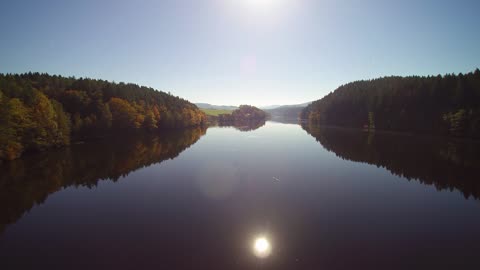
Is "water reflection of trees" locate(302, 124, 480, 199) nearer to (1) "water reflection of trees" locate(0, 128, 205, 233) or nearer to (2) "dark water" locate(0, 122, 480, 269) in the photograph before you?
(2) "dark water" locate(0, 122, 480, 269)

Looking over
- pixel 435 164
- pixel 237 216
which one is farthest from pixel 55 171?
pixel 435 164

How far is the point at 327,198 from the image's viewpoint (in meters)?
23.8

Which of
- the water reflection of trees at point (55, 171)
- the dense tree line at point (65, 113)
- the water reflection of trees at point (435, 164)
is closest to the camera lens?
the water reflection of trees at point (55, 171)

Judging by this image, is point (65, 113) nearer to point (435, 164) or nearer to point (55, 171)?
point (55, 171)

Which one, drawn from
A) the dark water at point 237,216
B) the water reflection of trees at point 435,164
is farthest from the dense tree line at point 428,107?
the dark water at point 237,216

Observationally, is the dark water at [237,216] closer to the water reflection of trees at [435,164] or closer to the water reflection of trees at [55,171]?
the water reflection of trees at [55,171]

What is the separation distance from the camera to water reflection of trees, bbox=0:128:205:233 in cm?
2333

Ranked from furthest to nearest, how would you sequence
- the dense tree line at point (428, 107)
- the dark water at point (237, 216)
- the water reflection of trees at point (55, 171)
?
the dense tree line at point (428, 107), the water reflection of trees at point (55, 171), the dark water at point (237, 216)

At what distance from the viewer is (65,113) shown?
59.4 metres

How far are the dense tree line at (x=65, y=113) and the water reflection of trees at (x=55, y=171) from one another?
4210mm

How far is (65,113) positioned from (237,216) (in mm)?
60980

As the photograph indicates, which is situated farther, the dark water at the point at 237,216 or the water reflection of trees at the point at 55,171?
the water reflection of trees at the point at 55,171

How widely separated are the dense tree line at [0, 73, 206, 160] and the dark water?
27.5 ft

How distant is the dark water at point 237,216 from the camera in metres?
→ 13.6
